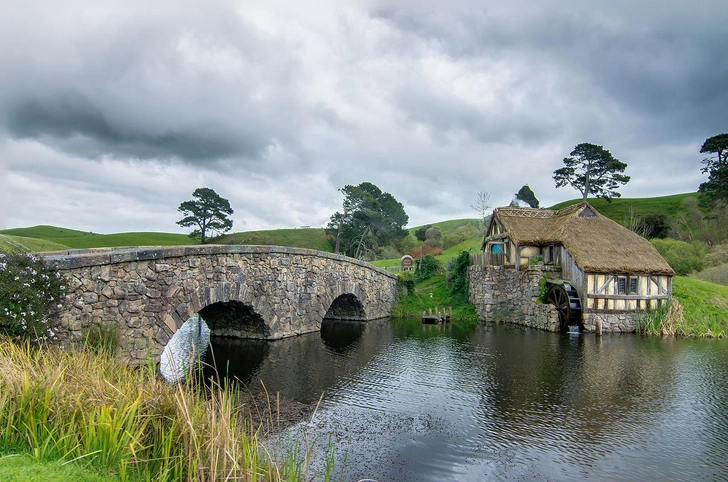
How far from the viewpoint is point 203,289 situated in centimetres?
1508

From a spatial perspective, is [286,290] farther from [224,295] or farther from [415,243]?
[415,243]

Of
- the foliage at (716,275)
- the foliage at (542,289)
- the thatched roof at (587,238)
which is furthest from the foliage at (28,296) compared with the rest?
the foliage at (716,275)

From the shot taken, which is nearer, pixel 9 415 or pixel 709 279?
pixel 9 415

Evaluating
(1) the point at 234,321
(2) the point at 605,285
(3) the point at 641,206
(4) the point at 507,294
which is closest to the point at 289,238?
(4) the point at 507,294

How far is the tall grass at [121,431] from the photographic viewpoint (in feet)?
16.4

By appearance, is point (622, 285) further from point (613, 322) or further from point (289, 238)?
point (289, 238)

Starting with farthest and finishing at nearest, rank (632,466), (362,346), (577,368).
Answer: (362,346) → (577,368) → (632,466)

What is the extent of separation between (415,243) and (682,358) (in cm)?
4612

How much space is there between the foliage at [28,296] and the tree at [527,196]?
6288 cm

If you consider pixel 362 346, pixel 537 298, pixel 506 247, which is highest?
pixel 506 247

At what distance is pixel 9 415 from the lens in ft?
17.5

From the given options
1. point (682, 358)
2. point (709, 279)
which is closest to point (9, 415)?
point (682, 358)

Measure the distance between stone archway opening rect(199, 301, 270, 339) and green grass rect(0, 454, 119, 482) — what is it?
14086 mm

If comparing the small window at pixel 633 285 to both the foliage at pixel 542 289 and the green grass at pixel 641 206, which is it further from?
the green grass at pixel 641 206
